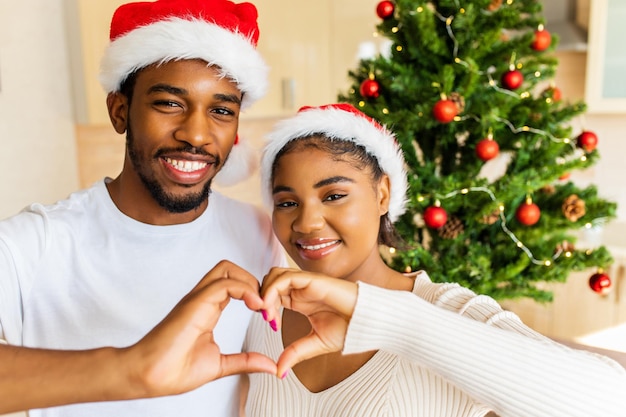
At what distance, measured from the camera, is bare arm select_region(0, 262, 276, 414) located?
646mm

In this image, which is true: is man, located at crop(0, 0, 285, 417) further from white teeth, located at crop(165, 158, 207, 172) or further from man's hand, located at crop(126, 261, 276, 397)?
man's hand, located at crop(126, 261, 276, 397)

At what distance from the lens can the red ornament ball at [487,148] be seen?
1.53 meters

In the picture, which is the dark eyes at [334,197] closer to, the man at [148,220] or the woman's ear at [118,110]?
the man at [148,220]

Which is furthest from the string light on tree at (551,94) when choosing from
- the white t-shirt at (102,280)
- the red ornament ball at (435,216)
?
the white t-shirt at (102,280)

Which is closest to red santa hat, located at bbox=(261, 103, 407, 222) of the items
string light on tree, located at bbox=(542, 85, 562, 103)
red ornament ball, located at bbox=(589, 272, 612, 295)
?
string light on tree, located at bbox=(542, 85, 562, 103)

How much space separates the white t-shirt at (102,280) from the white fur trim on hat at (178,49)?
0.88 feet

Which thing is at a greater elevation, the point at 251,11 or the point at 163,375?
the point at 251,11

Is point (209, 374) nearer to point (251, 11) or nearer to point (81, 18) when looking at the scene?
point (251, 11)

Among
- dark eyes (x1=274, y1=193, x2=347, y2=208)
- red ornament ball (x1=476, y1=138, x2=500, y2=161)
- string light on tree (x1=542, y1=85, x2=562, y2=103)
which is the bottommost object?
dark eyes (x1=274, y1=193, x2=347, y2=208)

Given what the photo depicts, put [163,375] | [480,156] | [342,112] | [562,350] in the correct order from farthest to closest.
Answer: [480,156], [342,112], [562,350], [163,375]

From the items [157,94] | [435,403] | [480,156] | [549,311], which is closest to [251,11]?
[157,94]

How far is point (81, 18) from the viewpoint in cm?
177

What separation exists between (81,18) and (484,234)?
1.52m

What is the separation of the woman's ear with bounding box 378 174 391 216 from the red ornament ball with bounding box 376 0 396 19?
765 mm
